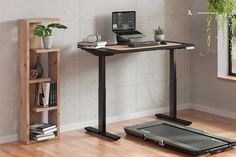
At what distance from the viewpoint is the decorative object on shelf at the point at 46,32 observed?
515 cm

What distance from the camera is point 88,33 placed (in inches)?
229

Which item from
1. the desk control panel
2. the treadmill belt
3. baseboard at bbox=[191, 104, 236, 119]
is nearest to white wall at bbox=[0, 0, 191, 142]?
baseboard at bbox=[191, 104, 236, 119]

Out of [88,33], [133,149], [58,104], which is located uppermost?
[88,33]

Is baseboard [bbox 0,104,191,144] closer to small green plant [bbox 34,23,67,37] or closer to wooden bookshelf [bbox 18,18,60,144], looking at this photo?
wooden bookshelf [bbox 18,18,60,144]

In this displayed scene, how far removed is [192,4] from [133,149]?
224 cm

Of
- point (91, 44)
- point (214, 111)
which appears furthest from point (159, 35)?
point (214, 111)

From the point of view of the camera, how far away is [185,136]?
5.32 metres

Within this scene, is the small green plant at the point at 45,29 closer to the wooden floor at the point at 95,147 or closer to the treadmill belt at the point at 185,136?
the wooden floor at the point at 95,147

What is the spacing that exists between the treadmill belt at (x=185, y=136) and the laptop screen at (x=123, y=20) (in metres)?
1.11

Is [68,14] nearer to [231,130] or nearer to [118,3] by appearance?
[118,3]

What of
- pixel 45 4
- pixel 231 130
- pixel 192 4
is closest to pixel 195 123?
pixel 231 130

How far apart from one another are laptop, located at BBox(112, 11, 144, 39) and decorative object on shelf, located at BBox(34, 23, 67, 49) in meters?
0.75

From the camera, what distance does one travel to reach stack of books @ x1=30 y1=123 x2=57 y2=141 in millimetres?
5316

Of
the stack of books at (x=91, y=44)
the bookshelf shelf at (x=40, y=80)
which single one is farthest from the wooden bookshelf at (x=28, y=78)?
the stack of books at (x=91, y=44)
